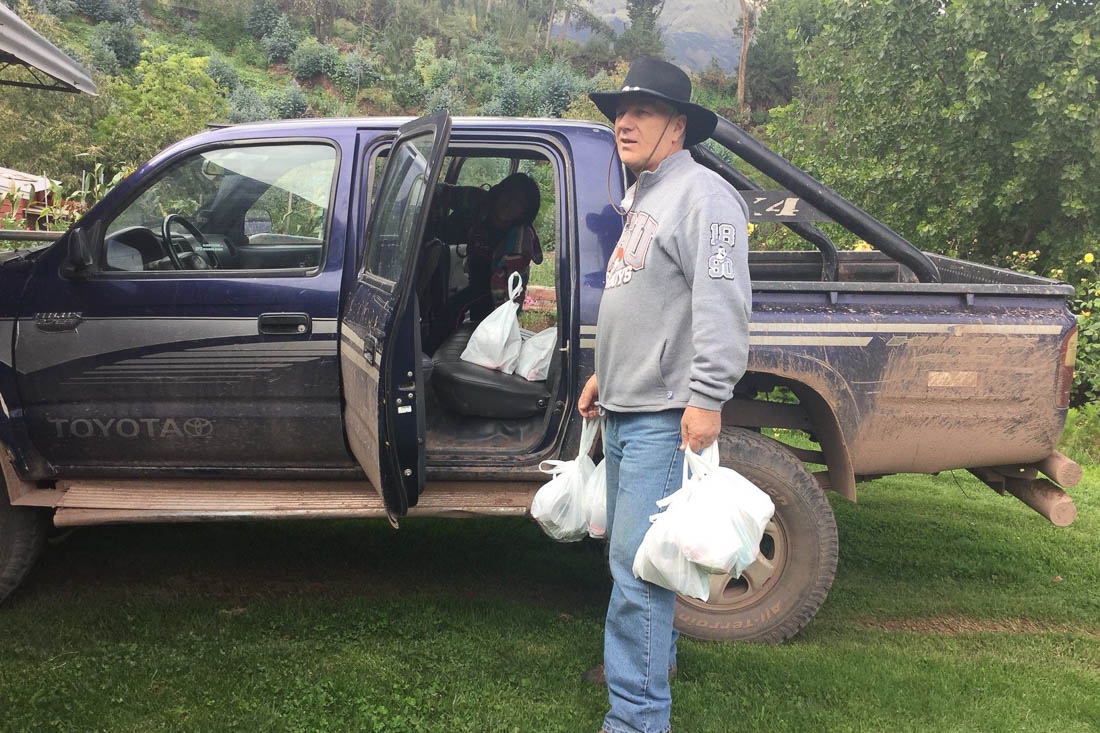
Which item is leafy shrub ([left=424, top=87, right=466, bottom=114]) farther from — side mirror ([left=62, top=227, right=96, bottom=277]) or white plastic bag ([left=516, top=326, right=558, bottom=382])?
side mirror ([left=62, top=227, right=96, bottom=277])

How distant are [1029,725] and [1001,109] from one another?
707 centimetres

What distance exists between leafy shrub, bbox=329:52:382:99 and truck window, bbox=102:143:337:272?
90.6 ft

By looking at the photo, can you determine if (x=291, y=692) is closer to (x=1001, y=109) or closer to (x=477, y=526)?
(x=477, y=526)

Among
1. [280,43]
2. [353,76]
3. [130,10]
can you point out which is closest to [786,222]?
[353,76]

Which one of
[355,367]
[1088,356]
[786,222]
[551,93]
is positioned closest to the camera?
[355,367]

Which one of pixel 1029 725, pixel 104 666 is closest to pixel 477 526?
pixel 104 666

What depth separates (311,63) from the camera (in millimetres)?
30203

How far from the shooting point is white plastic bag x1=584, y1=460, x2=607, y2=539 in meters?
2.87

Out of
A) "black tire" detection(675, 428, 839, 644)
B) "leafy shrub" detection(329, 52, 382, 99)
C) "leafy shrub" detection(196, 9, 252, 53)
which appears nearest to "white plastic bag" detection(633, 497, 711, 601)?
"black tire" detection(675, 428, 839, 644)

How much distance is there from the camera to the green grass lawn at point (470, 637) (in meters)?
2.85

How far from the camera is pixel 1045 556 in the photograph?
443cm

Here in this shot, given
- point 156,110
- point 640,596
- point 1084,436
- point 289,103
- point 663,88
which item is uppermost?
point 289,103

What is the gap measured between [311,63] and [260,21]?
554cm

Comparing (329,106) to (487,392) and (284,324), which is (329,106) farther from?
(284,324)
